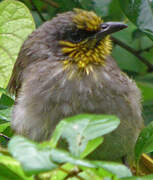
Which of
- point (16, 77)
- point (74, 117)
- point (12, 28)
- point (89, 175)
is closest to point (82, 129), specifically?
point (74, 117)

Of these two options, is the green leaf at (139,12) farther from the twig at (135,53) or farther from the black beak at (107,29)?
the twig at (135,53)

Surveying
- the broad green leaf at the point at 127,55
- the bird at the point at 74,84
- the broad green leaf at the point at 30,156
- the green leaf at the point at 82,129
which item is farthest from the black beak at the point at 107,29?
the broad green leaf at the point at 30,156

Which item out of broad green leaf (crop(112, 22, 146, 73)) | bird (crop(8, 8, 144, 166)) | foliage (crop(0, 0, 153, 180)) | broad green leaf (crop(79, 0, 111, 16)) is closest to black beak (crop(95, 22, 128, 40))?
bird (crop(8, 8, 144, 166))

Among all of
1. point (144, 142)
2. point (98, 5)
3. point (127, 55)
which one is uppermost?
point (98, 5)

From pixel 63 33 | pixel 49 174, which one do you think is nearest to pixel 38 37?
pixel 63 33

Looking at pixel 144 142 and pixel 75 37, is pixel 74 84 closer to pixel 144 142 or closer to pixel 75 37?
pixel 75 37

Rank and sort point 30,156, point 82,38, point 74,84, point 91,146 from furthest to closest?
point 82,38 < point 74,84 < point 91,146 < point 30,156
